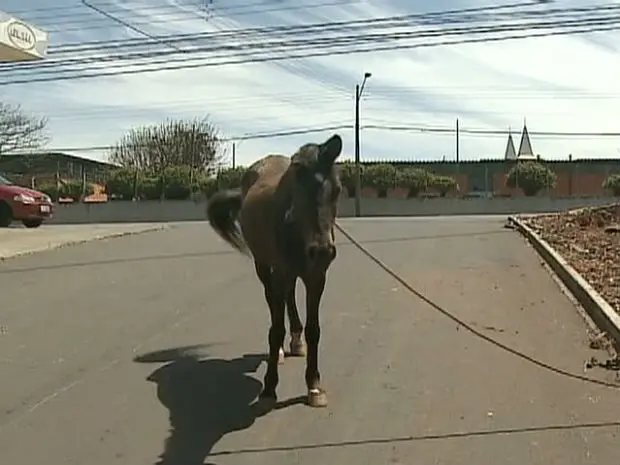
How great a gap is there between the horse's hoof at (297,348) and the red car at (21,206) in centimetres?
2022

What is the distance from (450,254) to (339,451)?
11657 mm

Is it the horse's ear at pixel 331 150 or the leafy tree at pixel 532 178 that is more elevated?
the horse's ear at pixel 331 150

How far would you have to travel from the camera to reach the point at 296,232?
679 cm

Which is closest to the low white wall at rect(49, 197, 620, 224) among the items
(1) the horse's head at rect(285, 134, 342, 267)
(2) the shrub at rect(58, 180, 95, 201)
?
(2) the shrub at rect(58, 180, 95, 201)

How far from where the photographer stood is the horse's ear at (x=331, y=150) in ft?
22.0

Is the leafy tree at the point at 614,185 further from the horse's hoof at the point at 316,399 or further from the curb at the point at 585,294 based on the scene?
the horse's hoof at the point at 316,399

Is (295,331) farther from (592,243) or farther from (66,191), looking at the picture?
(66,191)

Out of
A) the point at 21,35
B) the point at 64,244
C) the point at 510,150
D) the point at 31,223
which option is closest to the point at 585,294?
the point at 64,244

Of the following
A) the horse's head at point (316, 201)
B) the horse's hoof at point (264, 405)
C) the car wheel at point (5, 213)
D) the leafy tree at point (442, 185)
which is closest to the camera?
the horse's head at point (316, 201)

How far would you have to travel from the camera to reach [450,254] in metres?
17.7

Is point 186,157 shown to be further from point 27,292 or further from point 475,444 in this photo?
point 475,444

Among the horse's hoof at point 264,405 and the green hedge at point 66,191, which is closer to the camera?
the horse's hoof at point 264,405

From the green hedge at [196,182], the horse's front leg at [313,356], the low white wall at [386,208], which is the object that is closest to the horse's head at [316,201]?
the horse's front leg at [313,356]

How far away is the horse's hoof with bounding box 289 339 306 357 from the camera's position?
8.98 m
